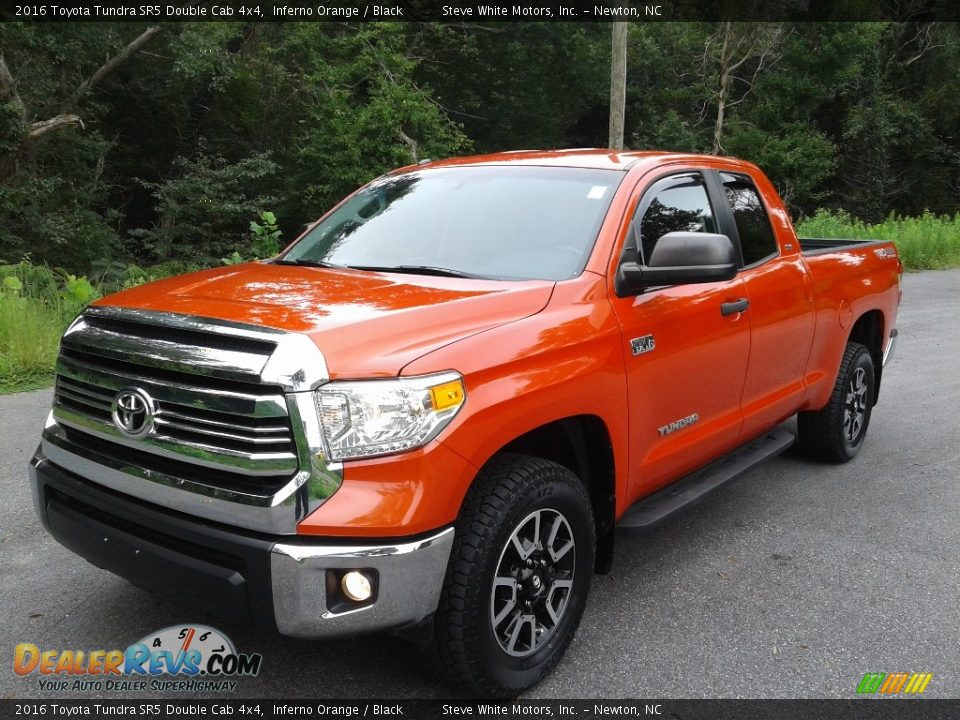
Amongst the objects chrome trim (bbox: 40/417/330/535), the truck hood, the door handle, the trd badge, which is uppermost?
the truck hood

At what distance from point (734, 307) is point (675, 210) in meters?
0.53

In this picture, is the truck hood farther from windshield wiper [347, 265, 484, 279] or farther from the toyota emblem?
the toyota emblem

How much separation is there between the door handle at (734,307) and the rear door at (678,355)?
2 cm

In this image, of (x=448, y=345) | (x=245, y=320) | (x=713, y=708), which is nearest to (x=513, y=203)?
(x=448, y=345)

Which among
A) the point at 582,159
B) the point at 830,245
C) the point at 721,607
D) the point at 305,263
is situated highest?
the point at 582,159

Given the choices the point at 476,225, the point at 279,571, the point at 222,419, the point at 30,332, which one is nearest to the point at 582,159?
the point at 476,225

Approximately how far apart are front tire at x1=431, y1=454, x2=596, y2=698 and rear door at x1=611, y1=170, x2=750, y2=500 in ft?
1.78

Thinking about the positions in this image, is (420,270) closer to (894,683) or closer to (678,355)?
(678,355)

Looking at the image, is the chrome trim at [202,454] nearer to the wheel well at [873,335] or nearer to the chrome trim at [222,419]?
the chrome trim at [222,419]

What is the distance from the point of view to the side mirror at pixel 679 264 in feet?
11.0

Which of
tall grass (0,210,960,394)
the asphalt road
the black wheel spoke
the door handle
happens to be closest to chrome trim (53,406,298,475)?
the black wheel spoke

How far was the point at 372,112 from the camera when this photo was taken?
27016 millimetres

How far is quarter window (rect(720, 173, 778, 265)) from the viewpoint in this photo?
4.45 metres

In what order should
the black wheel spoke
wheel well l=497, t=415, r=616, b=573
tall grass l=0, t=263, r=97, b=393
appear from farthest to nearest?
tall grass l=0, t=263, r=97, b=393 < wheel well l=497, t=415, r=616, b=573 < the black wheel spoke
